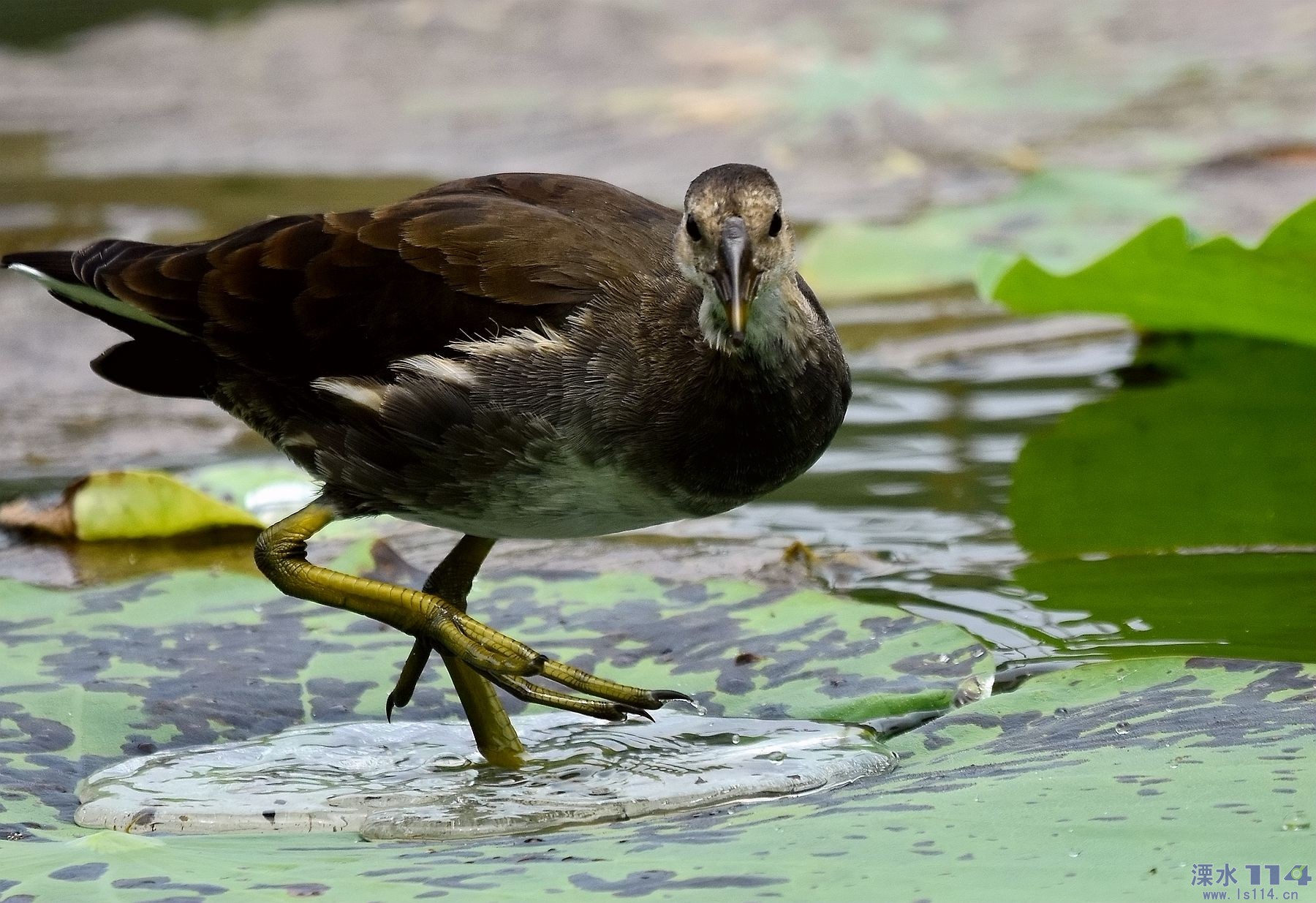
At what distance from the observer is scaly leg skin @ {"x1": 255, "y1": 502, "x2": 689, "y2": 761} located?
3018 mm

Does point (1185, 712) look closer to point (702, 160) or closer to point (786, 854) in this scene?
point (786, 854)

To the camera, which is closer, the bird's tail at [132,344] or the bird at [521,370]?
the bird at [521,370]

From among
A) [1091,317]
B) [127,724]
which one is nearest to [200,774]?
[127,724]

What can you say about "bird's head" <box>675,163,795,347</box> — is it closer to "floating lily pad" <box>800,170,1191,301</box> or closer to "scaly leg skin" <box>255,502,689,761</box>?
"scaly leg skin" <box>255,502,689,761</box>

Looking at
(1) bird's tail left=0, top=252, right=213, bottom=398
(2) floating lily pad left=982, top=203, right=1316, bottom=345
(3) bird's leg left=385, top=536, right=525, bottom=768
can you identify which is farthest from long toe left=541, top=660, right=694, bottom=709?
(2) floating lily pad left=982, top=203, right=1316, bottom=345

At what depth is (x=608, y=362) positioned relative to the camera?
3105 millimetres

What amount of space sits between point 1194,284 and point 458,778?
2.12 m

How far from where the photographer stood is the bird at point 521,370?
3.06 meters

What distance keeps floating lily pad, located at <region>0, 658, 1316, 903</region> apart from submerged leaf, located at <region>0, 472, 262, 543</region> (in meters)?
1.45

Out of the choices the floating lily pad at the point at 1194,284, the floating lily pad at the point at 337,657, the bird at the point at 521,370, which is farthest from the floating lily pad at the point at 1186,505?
the bird at the point at 521,370

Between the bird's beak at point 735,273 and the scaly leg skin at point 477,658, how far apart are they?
62cm

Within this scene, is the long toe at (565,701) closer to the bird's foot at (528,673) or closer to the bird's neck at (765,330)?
the bird's foot at (528,673)

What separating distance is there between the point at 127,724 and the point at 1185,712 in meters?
1.71

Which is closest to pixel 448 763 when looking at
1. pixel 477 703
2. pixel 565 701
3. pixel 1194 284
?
pixel 477 703
